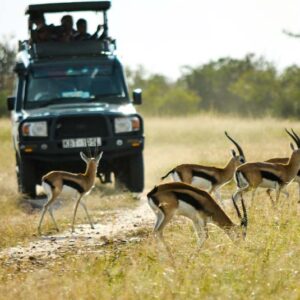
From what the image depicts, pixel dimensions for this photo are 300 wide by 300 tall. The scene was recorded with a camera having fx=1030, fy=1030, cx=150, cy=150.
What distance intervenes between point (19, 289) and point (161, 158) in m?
14.1

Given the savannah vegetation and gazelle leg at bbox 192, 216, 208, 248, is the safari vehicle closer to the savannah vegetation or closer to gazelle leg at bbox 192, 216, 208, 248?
the savannah vegetation

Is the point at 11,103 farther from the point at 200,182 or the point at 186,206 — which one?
the point at 186,206

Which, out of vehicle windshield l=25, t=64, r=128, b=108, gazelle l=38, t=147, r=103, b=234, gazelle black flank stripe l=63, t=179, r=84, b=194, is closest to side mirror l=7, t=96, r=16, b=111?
vehicle windshield l=25, t=64, r=128, b=108

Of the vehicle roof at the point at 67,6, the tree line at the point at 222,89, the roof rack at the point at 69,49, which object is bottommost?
the tree line at the point at 222,89

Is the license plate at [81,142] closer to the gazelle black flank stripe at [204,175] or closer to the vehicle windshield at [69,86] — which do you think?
the vehicle windshield at [69,86]

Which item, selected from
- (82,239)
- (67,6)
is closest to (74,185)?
(82,239)

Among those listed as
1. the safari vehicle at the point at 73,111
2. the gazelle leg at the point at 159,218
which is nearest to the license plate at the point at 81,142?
the safari vehicle at the point at 73,111

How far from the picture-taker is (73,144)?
1444 cm

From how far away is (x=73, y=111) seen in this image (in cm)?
1455

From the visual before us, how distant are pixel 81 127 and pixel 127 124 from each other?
0.65 metres

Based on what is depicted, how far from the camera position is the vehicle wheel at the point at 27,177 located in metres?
14.7

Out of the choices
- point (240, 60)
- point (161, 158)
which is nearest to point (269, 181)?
point (161, 158)

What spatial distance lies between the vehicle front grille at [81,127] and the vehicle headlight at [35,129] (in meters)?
0.17

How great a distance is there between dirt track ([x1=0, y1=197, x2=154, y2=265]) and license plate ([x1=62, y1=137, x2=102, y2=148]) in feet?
6.38
